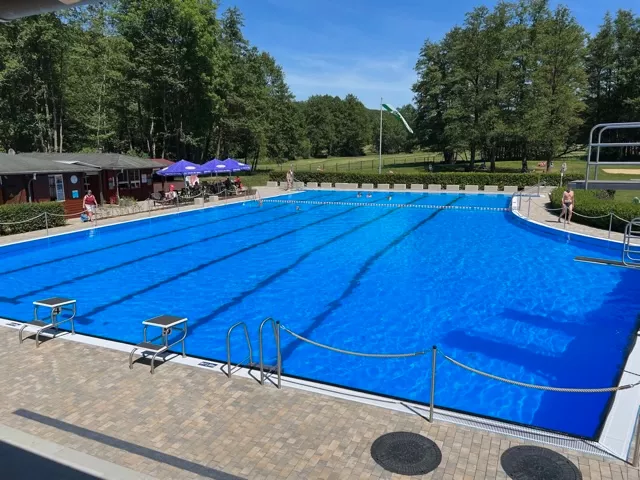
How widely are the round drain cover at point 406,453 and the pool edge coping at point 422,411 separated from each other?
1.91 feet

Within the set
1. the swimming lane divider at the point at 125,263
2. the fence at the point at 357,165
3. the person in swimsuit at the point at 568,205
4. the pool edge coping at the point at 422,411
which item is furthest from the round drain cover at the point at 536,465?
the fence at the point at 357,165

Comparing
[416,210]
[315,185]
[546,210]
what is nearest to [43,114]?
[315,185]

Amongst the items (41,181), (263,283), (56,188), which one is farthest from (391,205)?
(41,181)

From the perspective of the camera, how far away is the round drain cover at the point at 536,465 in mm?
4250

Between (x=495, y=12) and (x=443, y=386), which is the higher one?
(x=495, y=12)

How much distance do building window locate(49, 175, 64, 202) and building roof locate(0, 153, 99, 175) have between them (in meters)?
0.67

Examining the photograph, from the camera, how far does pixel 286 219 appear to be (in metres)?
23.2

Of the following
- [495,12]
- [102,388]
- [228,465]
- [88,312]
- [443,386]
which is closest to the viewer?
[228,465]

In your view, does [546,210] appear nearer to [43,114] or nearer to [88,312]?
[88,312]

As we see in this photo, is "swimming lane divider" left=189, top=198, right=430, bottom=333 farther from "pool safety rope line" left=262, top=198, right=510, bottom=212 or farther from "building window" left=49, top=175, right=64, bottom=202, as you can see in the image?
"building window" left=49, top=175, right=64, bottom=202

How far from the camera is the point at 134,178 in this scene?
2794cm

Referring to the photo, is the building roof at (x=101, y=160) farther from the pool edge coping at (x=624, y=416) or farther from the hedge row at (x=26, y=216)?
the pool edge coping at (x=624, y=416)

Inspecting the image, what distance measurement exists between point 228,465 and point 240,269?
973 centimetres

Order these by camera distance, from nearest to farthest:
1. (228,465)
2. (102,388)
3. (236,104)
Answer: (228,465)
(102,388)
(236,104)
